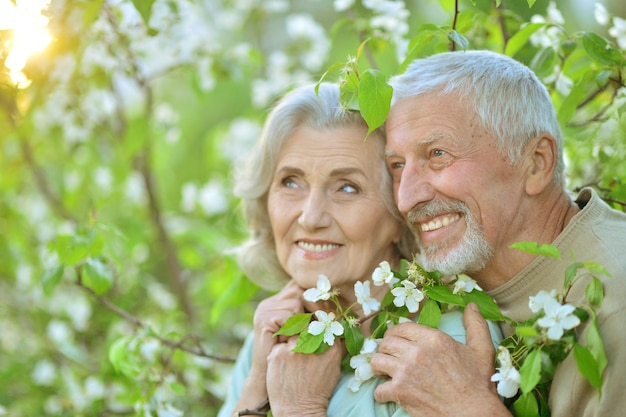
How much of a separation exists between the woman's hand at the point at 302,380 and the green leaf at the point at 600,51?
125 cm

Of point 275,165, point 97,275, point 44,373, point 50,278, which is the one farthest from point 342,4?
point 44,373

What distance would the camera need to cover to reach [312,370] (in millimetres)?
2576

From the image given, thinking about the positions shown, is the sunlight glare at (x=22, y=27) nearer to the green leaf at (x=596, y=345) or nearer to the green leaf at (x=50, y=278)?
the green leaf at (x=50, y=278)

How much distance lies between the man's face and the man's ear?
0.05 m

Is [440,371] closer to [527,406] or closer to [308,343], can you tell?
[527,406]

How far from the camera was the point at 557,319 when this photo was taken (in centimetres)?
186

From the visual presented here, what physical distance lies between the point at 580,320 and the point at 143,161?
318cm

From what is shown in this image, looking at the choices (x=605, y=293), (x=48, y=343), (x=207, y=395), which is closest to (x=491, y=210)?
(x=605, y=293)

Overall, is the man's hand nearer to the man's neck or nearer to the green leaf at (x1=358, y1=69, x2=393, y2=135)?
the man's neck

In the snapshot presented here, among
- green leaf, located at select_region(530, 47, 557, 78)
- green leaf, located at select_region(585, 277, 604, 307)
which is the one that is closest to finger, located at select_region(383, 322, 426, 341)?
green leaf, located at select_region(585, 277, 604, 307)

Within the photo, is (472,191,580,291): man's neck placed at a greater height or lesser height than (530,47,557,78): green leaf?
lesser

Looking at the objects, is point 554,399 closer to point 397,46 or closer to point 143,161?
point 397,46

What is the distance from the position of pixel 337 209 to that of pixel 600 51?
3.30 feet

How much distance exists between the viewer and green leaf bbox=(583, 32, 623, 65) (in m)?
2.51
